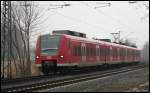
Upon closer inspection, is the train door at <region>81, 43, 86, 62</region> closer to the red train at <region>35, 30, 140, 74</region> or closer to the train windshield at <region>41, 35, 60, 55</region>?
the red train at <region>35, 30, 140, 74</region>

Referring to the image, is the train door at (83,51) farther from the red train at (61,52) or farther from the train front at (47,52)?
the train front at (47,52)

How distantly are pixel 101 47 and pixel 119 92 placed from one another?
24.6 m

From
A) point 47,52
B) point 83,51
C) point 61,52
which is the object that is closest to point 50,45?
point 47,52

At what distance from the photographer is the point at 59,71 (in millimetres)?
29922

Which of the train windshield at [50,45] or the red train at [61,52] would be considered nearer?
the red train at [61,52]

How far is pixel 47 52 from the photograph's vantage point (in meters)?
29.2

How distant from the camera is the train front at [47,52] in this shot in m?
28.9

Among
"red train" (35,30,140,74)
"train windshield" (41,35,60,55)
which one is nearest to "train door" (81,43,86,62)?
"red train" (35,30,140,74)

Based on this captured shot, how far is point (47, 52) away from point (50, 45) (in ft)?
1.86

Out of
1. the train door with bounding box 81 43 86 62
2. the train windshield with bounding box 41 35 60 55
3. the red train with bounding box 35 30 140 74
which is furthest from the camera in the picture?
the train door with bounding box 81 43 86 62

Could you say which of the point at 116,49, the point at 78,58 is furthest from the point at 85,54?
A: the point at 116,49

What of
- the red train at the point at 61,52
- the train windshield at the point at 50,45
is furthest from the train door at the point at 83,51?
the train windshield at the point at 50,45

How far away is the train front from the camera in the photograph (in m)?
28.9

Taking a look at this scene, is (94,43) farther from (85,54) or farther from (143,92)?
(143,92)
